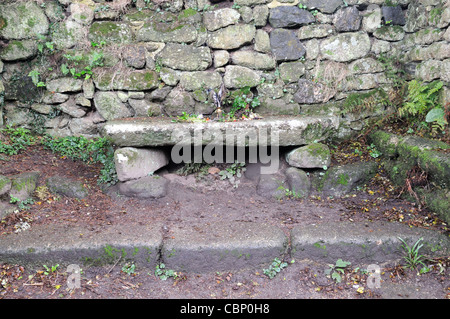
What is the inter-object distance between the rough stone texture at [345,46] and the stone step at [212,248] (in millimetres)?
2570

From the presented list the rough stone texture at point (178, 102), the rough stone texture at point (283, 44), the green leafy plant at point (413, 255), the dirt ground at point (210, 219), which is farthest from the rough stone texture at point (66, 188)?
the green leafy plant at point (413, 255)

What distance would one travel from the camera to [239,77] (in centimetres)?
451

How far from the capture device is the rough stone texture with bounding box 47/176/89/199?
146 inches

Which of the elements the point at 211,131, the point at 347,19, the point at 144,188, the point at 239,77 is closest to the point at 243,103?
the point at 239,77

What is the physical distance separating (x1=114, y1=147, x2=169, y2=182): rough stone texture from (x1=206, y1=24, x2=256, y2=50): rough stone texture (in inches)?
67.1

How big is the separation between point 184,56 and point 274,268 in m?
2.96

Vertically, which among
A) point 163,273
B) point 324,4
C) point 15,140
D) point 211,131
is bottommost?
point 163,273

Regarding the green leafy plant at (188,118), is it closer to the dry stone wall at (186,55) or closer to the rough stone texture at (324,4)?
the dry stone wall at (186,55)

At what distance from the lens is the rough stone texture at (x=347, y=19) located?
177 inches

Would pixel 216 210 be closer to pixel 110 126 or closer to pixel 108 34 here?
pixel 110 126

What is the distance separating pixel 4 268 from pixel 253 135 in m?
2.66

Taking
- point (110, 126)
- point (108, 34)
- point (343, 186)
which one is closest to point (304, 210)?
point (343, 186)

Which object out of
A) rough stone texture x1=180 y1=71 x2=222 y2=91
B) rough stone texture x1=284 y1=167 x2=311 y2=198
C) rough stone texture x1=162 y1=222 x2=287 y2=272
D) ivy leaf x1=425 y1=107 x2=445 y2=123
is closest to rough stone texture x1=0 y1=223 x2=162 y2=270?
rough stone texture x1=162 y1=222 x2=287 y2=272

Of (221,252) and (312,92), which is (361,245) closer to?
(221,252)
